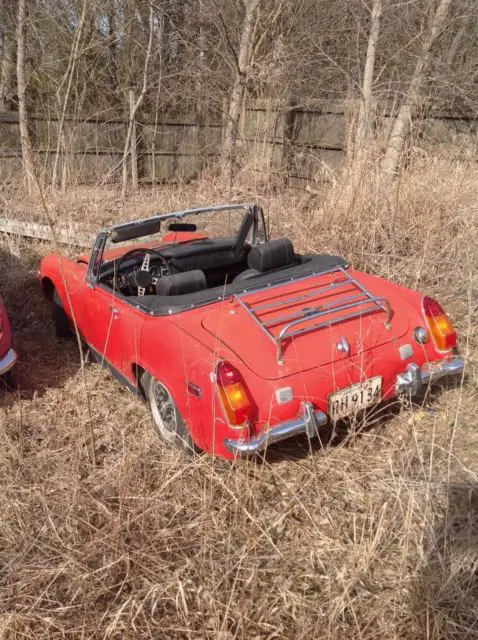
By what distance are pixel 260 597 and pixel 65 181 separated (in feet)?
26.6

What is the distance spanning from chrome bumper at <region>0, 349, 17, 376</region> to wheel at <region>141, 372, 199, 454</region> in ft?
3.50

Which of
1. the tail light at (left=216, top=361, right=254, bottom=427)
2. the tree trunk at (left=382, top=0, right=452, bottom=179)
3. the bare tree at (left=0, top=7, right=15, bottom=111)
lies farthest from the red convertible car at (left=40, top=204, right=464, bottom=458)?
the bare tree at (left=0, top=7, right=15, bottom=111)

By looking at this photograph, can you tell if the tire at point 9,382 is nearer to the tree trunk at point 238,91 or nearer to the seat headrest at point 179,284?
the seat headrest at point 179,284

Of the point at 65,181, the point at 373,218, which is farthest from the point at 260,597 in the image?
the point at 65,181

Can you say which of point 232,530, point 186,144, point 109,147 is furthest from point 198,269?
point 186,144

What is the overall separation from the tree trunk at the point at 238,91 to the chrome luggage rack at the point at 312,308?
6471 millimetres

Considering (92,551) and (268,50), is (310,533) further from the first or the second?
(268,50)

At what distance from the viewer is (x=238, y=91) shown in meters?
9.07

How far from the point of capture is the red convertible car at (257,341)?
2.57 m

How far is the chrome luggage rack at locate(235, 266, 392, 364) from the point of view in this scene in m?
2.80

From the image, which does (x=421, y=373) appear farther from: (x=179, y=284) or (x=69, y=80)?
(x=69, y=80)

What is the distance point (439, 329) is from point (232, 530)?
171 centimetres

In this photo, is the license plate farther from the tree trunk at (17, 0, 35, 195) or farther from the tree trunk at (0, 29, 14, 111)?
the tree trunk at (0, 29, 14, 111)

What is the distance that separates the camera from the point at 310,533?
242 centimetres
